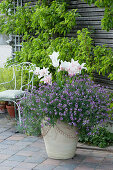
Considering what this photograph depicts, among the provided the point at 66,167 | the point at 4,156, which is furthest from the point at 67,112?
the point at 4,156

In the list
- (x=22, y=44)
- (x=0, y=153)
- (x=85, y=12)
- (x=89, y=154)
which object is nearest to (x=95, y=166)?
(x=89, y=154)

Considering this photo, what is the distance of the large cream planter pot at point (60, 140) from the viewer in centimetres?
402

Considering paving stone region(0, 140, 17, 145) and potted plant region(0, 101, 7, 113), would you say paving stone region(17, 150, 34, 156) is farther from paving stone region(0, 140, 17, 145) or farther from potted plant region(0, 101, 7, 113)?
potted plant region(0, 101, 7, 113)

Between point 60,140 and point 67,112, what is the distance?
0.39 metres

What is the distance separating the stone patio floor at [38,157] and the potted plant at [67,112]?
0.51 ft

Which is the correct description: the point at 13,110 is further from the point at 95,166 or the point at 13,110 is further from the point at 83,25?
the point at 95,166

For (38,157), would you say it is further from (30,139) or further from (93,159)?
(30,139)

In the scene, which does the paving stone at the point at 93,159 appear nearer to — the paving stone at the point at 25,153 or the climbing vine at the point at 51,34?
the paving stone at the point at 25,153

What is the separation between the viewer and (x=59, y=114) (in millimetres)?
3852

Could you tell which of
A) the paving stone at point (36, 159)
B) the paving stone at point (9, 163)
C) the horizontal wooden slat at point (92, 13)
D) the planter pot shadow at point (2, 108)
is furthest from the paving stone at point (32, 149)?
the horizontal wooden slat at point (92, 13)

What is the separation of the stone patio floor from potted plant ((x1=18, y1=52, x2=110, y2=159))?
156 mm

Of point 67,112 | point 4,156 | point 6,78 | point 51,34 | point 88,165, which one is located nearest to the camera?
point 67,112

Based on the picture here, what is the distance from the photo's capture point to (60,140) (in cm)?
406

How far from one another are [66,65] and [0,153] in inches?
54.6
